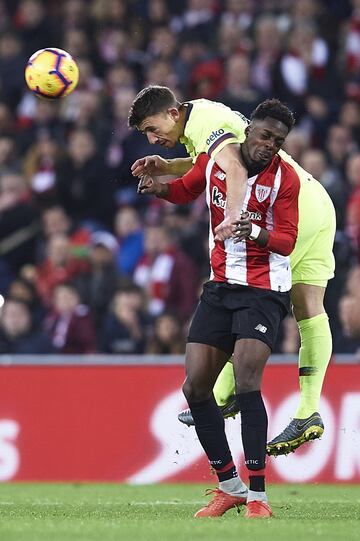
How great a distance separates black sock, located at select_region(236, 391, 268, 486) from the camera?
7.38 metres

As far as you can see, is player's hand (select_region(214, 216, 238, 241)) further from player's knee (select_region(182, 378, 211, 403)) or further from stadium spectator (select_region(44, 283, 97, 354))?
stadium spectator (select_region(44, 283, 97, 354))

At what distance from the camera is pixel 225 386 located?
8.52m

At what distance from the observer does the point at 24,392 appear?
11.4m

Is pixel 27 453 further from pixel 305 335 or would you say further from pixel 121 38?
pixel 121 38

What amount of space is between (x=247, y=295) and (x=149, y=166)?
123 centimetres

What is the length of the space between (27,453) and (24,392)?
1.73 feet

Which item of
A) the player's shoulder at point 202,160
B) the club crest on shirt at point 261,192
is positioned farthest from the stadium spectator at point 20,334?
the club crest on shirt at point 261,192

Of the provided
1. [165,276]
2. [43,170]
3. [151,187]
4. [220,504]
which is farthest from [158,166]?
[43,170]

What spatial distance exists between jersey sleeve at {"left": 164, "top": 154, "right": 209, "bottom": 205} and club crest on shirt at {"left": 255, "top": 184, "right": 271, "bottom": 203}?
621 mm

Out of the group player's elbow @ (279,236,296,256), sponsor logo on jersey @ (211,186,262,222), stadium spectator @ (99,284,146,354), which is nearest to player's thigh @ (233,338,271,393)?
player's elbow @ (279,236,296,256)

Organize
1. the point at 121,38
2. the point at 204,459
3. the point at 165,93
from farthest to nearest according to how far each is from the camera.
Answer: the point at 121,38 < the point at 204,459 < the point at 165,93

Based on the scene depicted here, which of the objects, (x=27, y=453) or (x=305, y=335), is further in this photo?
(x=27, y=453)

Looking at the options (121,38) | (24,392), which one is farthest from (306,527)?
(121,38)

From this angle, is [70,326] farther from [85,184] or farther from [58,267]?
[85,184]
